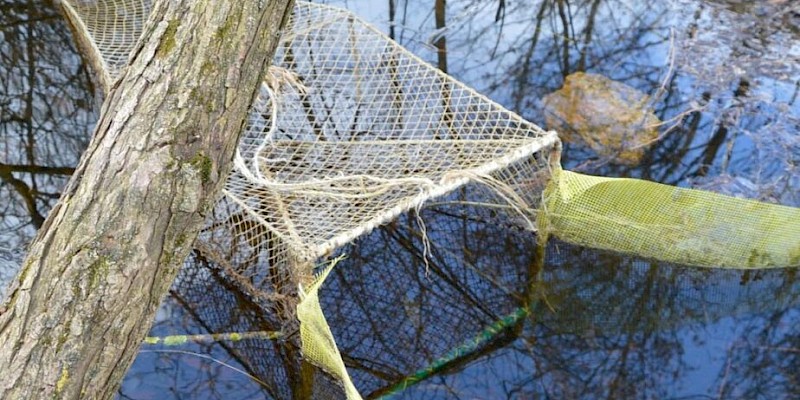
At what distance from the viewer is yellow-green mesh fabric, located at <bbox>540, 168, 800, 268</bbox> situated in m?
2.99

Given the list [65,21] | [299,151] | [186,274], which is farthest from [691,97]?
[65,21]

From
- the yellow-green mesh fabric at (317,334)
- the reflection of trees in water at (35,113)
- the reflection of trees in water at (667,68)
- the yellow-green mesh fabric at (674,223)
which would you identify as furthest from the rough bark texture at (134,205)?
the reflection of trees in water at (667,68)

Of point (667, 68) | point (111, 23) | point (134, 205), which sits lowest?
point (667, 68)

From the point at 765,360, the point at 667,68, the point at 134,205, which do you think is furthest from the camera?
the point at 667,68

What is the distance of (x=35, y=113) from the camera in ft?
12.7

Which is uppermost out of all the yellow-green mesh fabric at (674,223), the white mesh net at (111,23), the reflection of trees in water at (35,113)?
the white mesh net at (111,23)

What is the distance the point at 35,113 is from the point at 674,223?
2.88 meters

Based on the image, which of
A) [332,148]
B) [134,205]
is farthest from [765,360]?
[134,205]

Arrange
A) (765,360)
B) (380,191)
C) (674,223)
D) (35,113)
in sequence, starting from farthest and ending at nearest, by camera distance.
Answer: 1. (35,113)
2. (674,223)
3. (765,360)
4. (380,191)

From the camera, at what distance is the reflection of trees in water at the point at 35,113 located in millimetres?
3375

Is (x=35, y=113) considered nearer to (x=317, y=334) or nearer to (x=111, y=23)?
(x=111, y=23)

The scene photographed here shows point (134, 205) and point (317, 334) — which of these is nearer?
point (134, 205)

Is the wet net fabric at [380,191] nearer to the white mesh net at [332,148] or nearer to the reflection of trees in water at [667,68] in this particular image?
the white mesh net at [332,148]

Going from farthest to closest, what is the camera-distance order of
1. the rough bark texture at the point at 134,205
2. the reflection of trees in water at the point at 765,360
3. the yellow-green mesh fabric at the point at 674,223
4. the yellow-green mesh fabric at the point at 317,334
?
the yellow-green mesh fabric at the point at 674,223, the reflection of trees in water at the point at 765,360, the yellow-green mesh fabric at the point at 317,334, the rough bark texture at the point at 134,205
